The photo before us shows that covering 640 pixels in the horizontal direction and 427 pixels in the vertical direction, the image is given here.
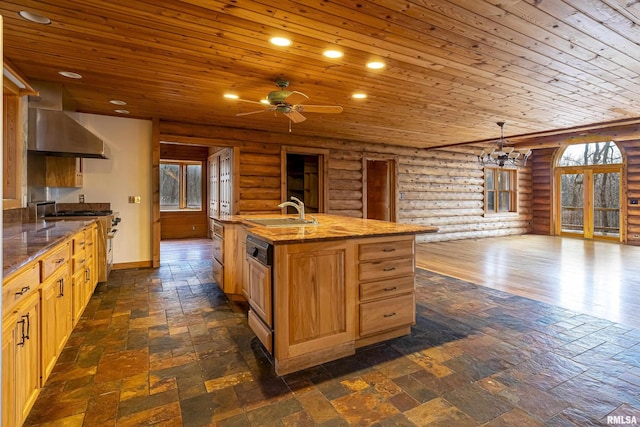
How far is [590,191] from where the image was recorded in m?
8.90

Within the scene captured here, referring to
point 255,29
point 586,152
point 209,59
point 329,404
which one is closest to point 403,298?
point 329,404

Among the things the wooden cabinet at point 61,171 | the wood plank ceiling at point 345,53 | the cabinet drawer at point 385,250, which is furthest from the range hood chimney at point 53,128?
the cabinet drawer at point 385,250

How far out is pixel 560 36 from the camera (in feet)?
8.77

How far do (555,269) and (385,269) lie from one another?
160 inches

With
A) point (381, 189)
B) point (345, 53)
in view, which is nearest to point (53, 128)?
point (345, 53)

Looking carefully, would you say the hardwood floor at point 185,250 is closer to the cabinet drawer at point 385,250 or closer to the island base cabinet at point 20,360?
the island base cabinet at point 20,360

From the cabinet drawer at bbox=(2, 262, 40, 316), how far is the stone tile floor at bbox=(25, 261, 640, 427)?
2.37 ft

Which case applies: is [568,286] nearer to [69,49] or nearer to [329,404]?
[329,404]

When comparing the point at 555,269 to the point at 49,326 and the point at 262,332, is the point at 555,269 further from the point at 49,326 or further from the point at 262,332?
the point at 49,326

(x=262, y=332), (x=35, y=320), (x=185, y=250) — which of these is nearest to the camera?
(x=35, y=320)

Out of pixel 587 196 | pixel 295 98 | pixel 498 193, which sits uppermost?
pixel 295 98

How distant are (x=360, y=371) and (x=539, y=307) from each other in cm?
233

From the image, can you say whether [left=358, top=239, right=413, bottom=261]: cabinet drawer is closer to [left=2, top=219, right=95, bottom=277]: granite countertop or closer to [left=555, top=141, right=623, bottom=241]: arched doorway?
[left=2, top=219, right=95, bottom=277]: granite countertop

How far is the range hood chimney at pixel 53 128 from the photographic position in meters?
3.51
